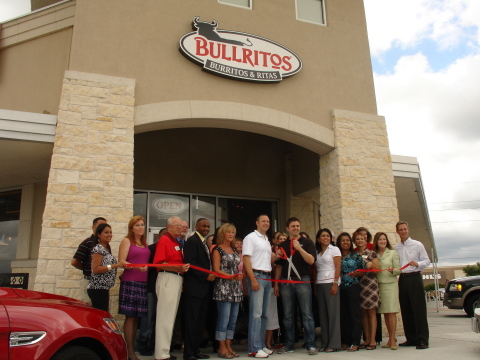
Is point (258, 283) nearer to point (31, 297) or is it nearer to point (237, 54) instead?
point (31, 297)

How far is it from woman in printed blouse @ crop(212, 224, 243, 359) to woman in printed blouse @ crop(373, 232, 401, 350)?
234cm

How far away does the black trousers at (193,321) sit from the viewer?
572 cm

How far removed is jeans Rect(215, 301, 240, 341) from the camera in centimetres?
595

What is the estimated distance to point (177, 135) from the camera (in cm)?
1145

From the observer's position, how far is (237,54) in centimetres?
884

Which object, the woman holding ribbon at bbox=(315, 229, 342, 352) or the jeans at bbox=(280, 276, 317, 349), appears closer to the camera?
the jeans at bbox=(280, 276, 317, 349)

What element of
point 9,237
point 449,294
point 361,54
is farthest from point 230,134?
point 449,294

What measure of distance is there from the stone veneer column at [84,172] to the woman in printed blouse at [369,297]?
3.81 meters

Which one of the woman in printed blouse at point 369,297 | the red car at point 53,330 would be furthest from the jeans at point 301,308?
the red car at point 53,330

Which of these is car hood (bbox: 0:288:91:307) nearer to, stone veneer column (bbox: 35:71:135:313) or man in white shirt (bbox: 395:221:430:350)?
stone veneer column (bbox: 35:71:135:313)

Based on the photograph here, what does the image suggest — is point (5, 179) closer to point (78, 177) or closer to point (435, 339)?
point (78, 177)

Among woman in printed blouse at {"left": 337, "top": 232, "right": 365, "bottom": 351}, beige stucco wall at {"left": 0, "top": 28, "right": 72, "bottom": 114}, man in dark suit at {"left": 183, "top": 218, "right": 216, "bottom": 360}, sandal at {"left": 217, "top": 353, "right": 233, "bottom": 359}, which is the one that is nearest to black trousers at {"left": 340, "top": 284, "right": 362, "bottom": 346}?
woman in printed blouse at {"left": 337, "top": 232, "right": 365, "bottom": 351}

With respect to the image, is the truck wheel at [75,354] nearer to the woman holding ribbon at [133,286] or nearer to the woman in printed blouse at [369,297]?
the woman holding ribbon at [133,286]

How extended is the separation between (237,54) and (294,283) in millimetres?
4657
